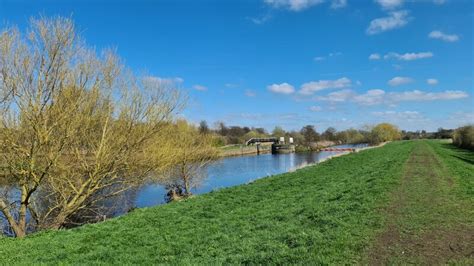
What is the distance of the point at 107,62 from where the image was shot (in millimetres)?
14969

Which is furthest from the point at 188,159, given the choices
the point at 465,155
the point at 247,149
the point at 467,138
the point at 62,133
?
the point at 247,149

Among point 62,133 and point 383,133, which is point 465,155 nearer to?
point 62,133

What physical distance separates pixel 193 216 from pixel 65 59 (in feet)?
22.3

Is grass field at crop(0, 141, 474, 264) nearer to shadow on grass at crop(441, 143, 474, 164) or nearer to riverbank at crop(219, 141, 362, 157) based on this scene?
shadow on grass at crop(441, 143, 474, 164)

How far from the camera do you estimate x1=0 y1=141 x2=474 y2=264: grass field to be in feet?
21.2

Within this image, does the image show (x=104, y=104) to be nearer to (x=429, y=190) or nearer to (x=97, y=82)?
(x=97, y=82)

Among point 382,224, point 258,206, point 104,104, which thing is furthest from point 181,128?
point 382,224

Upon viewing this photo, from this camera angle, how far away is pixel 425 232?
23.9ft

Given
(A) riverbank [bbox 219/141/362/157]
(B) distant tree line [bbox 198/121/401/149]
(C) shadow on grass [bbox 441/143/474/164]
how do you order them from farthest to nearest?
(B) distant tree line [bbox 198/121/401/149] → (A) riverbank [bbox 219/141/362/157] → (C) shadow on grass [bbox 441/143/474/164]

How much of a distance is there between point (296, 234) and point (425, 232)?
2.49 m

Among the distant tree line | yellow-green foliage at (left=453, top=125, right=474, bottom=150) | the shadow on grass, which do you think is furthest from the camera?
the distant tree line

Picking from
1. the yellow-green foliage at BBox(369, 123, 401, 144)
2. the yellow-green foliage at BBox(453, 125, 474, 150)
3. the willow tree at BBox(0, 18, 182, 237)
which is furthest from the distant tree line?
the willow tree at BBox(0, 18, 182, 237)

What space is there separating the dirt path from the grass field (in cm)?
2

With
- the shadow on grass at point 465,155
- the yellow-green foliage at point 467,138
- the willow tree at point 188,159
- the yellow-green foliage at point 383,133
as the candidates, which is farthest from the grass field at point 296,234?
the yellow-green foliage at point 383,133
